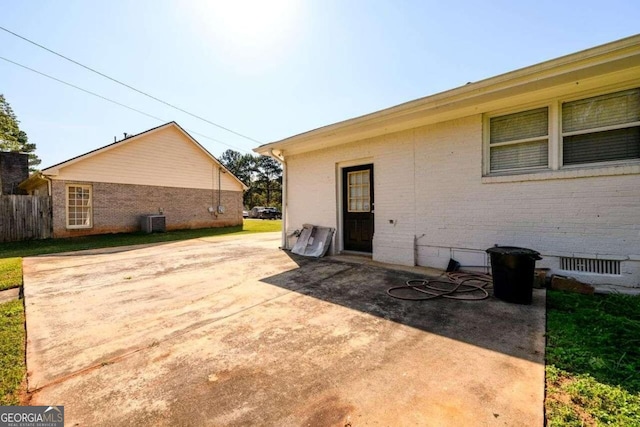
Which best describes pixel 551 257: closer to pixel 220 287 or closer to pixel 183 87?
pixel 220 287

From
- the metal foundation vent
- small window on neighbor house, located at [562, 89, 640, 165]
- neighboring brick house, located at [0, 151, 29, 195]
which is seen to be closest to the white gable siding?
neighboring brick house, located at [0, 151, 29, 195]

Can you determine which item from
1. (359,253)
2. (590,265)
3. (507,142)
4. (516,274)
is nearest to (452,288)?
(516,274)

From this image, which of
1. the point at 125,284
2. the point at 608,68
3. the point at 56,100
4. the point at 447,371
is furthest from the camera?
the point at 56,100

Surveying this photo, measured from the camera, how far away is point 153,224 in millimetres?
13430

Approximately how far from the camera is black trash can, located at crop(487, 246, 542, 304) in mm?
3436

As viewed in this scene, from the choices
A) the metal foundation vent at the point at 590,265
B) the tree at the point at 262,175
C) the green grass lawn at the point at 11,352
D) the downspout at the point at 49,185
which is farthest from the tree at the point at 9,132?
the metal foundation vent at the point at 590,265

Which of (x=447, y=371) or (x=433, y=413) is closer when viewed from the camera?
(x=433, y=413)

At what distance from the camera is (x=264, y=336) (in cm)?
269

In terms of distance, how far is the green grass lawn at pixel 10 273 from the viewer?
4.75 metres

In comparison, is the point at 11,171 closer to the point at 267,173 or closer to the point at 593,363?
the point at 593,363

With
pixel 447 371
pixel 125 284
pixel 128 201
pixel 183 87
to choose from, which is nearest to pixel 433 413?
pixel 447 371

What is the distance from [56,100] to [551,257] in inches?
712

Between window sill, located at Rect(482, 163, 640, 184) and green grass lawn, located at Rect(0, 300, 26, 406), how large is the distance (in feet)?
20.4

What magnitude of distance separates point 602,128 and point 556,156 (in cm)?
62
